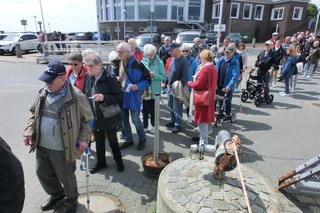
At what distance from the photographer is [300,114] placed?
748 centimetres

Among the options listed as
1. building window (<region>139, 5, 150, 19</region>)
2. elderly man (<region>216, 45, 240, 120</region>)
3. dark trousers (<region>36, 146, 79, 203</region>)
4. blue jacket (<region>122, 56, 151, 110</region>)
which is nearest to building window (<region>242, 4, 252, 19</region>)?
building window (<region>139, 5, 150, 19</region>)

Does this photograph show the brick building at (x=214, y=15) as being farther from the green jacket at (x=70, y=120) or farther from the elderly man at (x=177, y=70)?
the green jacket at (x=70, y=120)

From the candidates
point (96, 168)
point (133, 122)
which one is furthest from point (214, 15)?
point (96, 168)

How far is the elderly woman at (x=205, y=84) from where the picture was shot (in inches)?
167

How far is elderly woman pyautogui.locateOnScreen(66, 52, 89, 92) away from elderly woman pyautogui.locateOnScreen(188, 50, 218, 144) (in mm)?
1881

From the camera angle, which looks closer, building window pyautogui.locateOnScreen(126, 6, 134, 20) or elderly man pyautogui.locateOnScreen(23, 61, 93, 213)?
elderly man pyautogui.locateOnScreen(23, 61, 93, 213)

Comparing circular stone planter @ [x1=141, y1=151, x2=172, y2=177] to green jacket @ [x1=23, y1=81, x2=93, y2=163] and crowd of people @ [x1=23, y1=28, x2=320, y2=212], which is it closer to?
crowd of people @ [x1=23, y1=28, x2=320, y2=212]

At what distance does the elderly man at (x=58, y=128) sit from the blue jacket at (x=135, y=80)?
1.65m

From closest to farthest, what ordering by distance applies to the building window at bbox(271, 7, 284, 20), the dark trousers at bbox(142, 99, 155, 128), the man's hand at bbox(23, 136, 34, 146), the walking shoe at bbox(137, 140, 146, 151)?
the man's hand at bbox(23, 136, 34, 146)
the walking shoe at bbox(137, 140, 146, 151)
the dark trousers at bbox(142, 99, 155, 128)
the building window at bbox(271, 7, 284, 20)

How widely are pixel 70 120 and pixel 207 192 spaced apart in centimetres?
175

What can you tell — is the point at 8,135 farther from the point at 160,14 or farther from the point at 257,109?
the point at 160,14

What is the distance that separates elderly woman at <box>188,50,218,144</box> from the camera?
4.25 metres

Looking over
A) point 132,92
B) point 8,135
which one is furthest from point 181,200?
point 8,135

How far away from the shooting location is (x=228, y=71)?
6.21 meters
